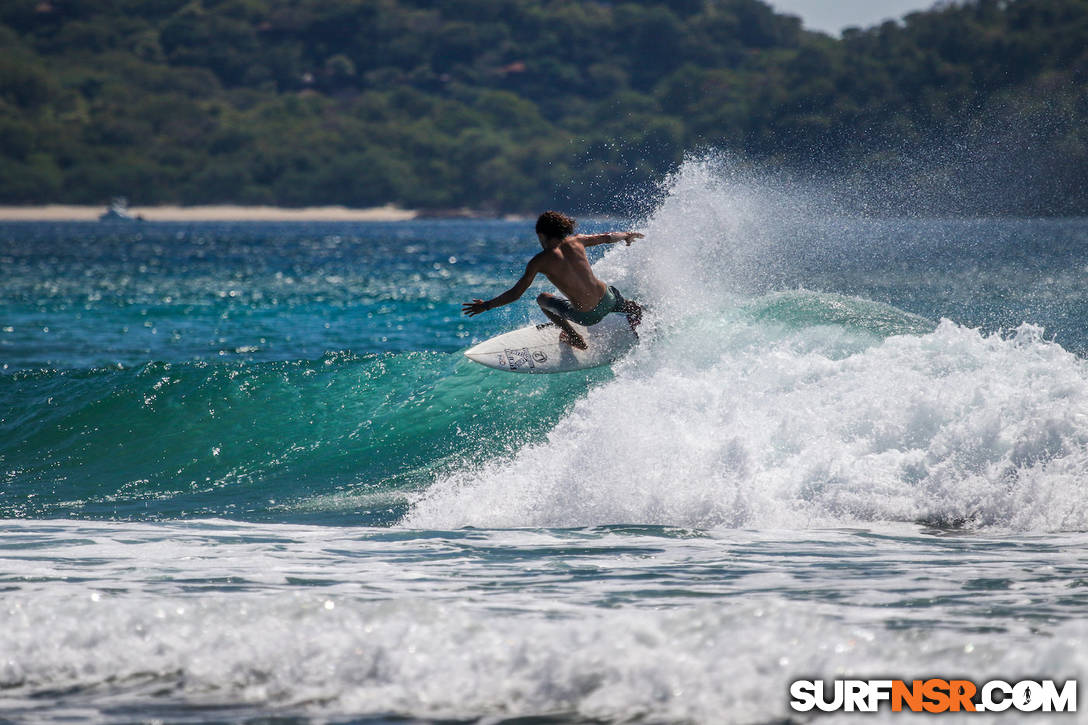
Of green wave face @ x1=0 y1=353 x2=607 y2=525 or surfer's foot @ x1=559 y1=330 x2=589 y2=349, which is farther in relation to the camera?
surfer's foot @ x1=559 y1=330 x2=589 y2=349

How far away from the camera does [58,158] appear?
457ft

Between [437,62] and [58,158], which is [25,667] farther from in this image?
[437,62]

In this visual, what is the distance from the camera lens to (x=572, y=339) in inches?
436

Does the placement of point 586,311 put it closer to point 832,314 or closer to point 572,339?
point 572,339

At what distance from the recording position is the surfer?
977 cm

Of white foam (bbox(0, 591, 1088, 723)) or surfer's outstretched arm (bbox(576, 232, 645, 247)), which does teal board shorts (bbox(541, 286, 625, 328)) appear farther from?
white foam (bbox(0, 591, 1088, 723))

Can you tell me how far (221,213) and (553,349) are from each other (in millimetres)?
135196

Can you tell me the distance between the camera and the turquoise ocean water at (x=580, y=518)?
18.3 ft

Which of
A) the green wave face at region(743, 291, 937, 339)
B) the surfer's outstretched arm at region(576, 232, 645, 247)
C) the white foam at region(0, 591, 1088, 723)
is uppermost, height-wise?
the surfer's outstretched arm at region(576, 232, 645, 247)

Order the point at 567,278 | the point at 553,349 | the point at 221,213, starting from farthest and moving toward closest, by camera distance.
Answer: the point at 221,213, the point at 553,349, the point at 567,278

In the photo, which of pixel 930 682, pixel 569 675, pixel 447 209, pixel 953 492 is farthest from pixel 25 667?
pixel 447 209

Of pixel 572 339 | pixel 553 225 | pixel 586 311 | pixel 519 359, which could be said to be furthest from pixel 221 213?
pixel 553 225

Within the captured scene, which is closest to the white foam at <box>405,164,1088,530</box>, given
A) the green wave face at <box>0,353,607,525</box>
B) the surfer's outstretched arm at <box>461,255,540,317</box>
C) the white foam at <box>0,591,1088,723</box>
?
the green wave face at <box>0,353,607,525</box>

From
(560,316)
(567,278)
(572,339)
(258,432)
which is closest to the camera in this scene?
(567,278)
